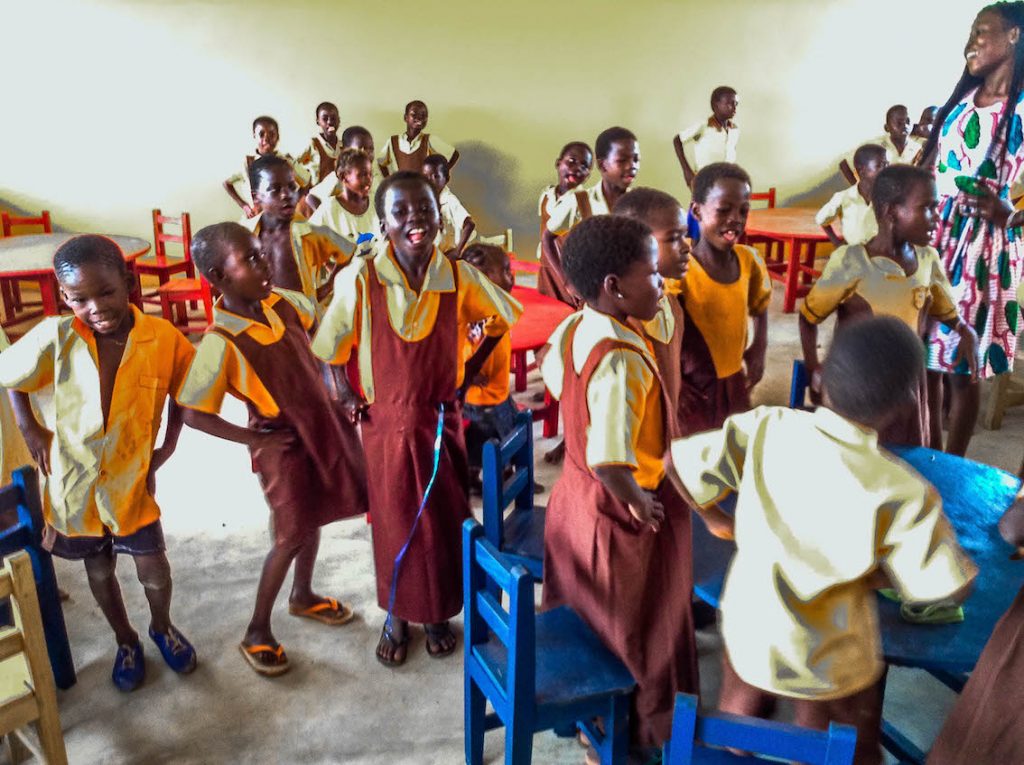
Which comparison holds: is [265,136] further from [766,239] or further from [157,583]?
[157,583]

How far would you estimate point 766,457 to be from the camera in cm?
142

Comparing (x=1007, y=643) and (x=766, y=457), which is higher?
(x=766, y=457)

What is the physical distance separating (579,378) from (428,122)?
21.2ft

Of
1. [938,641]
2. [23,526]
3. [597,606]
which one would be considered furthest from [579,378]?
[23,526]

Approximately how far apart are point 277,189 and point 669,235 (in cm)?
180

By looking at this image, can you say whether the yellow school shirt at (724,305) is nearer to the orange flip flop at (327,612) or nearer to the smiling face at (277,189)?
the orange flip flop at (327,612)

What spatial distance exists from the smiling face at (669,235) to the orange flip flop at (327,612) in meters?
1.49

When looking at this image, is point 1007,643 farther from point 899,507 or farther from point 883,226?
point 883,226

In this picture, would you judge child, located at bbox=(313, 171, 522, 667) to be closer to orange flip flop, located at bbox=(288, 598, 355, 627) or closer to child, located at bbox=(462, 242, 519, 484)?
orange flip flop, located at bbox=(288, 598, 355, 627)

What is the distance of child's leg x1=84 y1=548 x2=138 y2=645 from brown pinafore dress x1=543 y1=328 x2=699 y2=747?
4.40 ft

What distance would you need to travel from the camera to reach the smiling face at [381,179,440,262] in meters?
2.27

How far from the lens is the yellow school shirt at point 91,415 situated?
2.18 meters

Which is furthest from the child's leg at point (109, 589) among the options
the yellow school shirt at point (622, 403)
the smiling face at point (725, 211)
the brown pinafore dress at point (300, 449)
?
the smiling face at point (725, 211)

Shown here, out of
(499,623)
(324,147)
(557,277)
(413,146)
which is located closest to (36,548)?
(499,623)
